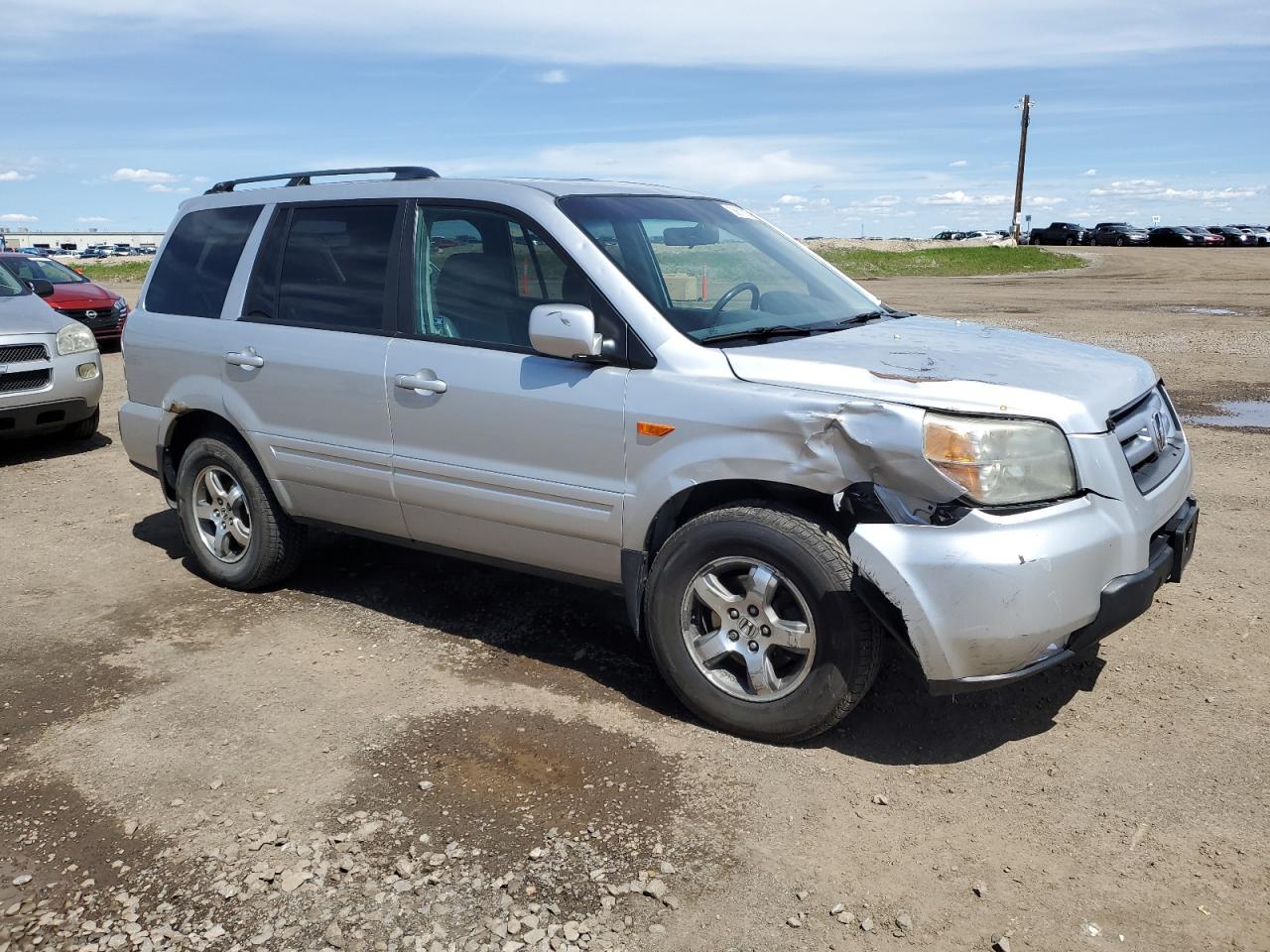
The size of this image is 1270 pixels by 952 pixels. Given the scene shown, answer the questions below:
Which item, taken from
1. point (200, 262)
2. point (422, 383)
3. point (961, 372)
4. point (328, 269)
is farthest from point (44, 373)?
point (961, 372)

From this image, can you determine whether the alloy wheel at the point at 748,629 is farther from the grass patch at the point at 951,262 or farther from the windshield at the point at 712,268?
the grass patch at the point at 951,262

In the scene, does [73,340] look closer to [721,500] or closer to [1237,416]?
[721,500]

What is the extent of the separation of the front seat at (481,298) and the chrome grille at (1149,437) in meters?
2.18

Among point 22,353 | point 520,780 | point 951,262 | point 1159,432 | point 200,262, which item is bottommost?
point 951,262

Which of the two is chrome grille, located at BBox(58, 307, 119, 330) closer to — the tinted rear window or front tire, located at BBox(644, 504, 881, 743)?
the tinted rear window

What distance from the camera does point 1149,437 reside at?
13.1 feet

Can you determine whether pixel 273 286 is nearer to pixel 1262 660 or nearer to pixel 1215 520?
pixel 1262 660

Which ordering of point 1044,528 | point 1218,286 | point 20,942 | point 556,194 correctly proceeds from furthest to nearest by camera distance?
point 1218,286, point 556,194, point 1044,528, point 20,942

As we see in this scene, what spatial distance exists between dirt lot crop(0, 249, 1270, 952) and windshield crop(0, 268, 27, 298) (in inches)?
223

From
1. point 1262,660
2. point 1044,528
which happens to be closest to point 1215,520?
point 1262,660

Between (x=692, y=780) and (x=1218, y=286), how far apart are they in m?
28.3

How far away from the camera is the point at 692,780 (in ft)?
12.2

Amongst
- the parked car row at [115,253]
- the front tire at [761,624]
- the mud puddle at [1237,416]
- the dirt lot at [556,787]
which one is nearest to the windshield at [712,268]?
the front tire at [761,624]

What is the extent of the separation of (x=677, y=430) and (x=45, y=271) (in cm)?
1687
